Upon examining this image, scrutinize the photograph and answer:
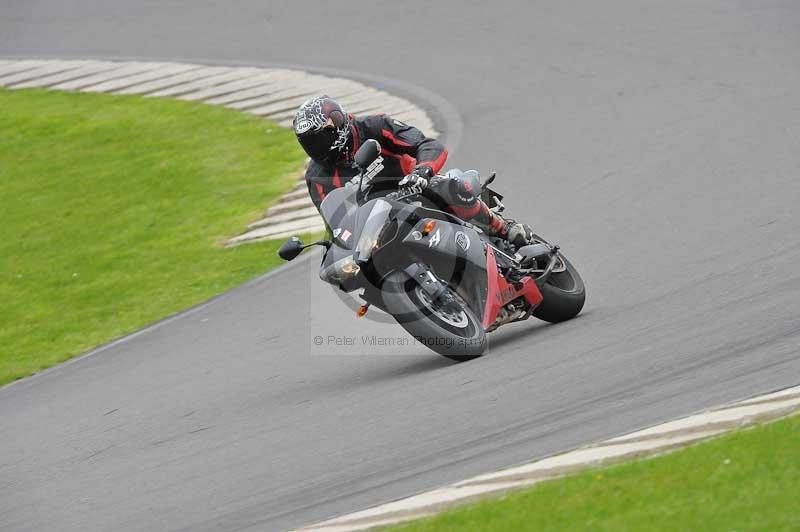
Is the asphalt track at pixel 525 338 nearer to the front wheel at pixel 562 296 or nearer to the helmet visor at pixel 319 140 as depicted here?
the front wheel at pixel 562 296

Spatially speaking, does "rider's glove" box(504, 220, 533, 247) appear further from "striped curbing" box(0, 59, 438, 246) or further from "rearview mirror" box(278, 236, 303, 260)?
"striped curbing" box(0, 59, 438, 246)

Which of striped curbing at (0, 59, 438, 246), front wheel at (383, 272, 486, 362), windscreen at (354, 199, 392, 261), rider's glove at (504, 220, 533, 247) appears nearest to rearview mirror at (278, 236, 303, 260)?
windscreen at (354, 199, 392, 261)

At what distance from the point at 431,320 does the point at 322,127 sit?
1368 mm

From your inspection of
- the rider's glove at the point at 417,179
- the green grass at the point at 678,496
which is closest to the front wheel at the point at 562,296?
the rider's glove at the point at 417,179

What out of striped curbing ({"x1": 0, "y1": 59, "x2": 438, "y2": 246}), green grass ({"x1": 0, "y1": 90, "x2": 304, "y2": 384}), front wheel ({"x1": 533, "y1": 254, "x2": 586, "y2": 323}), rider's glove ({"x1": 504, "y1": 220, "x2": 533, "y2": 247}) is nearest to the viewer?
front wheel ({"x1": 533, "y1": 254, "x2": 586, "y2": 323})

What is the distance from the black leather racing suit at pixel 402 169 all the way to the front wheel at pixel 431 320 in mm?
665

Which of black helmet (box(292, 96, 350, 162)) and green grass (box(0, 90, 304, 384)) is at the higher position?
black helmet (box(292, 96, 350, 162))

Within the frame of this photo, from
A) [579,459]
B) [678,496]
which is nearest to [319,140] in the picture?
[579,459]

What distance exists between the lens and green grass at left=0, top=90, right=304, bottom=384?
1125 cm

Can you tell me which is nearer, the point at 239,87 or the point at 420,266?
the point at 420,266

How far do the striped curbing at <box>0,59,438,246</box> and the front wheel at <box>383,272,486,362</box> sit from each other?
15.7ft

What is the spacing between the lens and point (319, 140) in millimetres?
7875

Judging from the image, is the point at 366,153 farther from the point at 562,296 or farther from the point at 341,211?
the point at 562,296

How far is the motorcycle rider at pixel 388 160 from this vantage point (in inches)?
307
